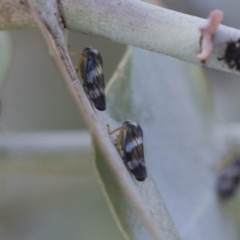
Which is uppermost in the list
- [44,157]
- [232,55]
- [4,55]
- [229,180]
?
[232,55]

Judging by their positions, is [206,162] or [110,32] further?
[206,162]

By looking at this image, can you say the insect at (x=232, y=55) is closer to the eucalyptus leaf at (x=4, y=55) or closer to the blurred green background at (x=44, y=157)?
the blurred green background at (x=44, y=157)

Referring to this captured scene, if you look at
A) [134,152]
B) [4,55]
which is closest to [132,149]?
[134,152]

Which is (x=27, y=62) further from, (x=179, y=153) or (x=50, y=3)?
(x=50, y=3)

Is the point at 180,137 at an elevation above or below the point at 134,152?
below

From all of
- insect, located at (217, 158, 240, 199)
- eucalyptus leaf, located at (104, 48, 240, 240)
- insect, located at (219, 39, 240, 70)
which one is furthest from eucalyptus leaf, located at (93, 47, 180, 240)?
insect, located at (217, 158, 240, 199)

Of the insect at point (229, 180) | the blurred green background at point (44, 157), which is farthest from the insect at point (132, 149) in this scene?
the insect at point (229, 180)

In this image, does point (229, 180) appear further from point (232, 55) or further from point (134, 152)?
point (232, 55)

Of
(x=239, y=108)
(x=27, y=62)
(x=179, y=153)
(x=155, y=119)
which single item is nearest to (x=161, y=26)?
(x=155, y=119)
